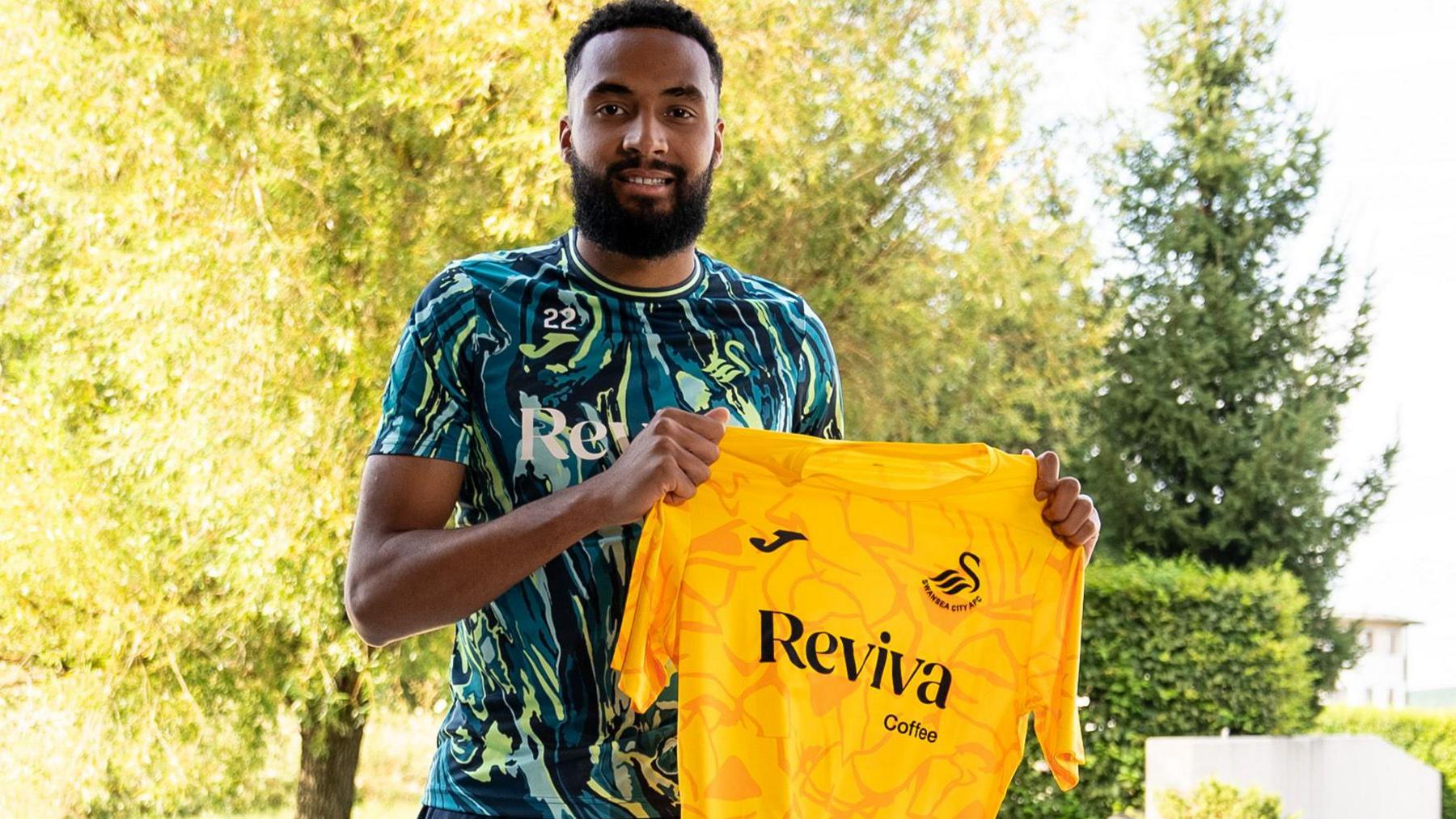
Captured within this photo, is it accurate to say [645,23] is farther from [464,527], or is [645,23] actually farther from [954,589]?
[954,589]

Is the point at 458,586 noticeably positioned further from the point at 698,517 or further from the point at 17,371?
the point at 17,371

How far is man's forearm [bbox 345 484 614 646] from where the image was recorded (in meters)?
1.49

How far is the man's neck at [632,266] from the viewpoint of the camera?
179 centimetres

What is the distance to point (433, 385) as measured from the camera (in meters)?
1.66

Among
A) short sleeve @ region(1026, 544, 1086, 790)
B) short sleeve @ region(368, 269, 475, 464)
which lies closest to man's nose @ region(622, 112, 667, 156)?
short sleeve @ region(368, 269, 475, 464)

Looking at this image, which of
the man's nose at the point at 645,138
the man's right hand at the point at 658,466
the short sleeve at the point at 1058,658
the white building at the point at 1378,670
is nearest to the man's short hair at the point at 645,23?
the man's nose at the point at 645,138

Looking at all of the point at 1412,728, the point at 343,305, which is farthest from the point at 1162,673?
the point at 343,305

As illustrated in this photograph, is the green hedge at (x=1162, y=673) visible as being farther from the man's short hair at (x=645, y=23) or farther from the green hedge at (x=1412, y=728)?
the man's short hair at (x=645, y=23)

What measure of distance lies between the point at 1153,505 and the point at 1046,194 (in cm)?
465

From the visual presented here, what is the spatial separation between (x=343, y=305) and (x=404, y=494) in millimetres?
4462

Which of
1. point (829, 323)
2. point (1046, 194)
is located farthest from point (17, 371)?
point (1046, 194)

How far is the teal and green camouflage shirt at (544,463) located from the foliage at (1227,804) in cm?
574

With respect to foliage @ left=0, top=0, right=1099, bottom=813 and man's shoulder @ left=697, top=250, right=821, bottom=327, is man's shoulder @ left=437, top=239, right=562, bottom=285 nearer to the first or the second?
man's shoulder @ left=697, top=250, right=821, bottom=327

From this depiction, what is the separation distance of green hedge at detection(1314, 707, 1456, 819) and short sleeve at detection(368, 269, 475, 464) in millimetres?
10684
